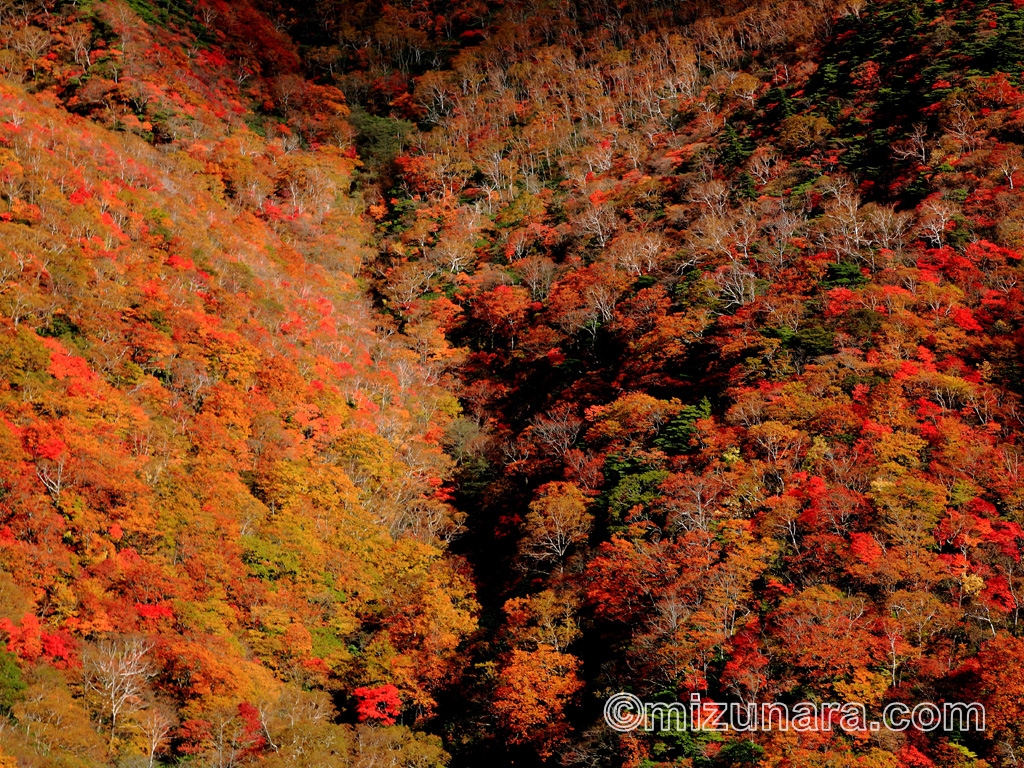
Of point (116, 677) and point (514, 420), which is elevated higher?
point (514, 420)

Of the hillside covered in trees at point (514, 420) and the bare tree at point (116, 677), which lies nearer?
the bare tree at point (116, 677)

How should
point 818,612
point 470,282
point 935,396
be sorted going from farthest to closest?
point 470,282
point 935,396
point 818,612

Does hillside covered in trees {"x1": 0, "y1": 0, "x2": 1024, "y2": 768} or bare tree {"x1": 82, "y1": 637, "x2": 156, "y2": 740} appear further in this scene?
hillside covered in trees {"x1": 0, "y1": 0, "x2": 1024, "y2": 768}

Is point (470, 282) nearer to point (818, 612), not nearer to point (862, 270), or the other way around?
point (862, 270)

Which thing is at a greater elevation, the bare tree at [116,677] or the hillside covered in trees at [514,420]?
the hillside covered in trees at [514,420]

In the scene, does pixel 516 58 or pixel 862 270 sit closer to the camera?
pixel 862 270

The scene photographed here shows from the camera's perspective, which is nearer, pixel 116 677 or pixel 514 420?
pixel 116 677

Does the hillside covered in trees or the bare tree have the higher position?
the hillside covered in trees

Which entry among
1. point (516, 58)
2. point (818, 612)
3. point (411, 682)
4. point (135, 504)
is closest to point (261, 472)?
point (135, 504)
